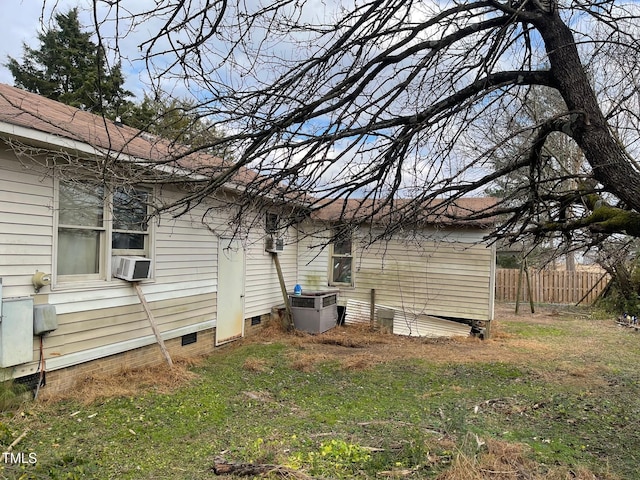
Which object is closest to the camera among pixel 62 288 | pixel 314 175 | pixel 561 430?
pixel 314 175

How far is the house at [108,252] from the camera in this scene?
3.79m

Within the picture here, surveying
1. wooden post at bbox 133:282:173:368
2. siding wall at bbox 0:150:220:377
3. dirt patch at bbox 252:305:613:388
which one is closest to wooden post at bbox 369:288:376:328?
dirt patch at bbox 252:305:613:388

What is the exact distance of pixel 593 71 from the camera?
4.75 metres

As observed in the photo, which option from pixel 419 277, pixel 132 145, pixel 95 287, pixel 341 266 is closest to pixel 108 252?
pixel 95 287

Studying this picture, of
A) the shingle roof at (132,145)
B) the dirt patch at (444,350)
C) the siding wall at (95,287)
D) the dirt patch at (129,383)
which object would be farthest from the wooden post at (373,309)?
the dirt patch at (129,383)

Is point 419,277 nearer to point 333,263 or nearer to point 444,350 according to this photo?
point 333,263

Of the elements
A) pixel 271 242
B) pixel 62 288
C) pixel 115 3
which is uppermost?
pixel 115 3

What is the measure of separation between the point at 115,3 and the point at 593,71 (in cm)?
491

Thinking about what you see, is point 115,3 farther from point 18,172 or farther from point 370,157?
point 18,172

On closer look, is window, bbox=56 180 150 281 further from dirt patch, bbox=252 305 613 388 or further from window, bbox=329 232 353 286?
window, bbox=329 232 353 286

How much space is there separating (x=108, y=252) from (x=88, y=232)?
386 mm

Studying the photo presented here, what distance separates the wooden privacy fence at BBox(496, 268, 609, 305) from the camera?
1698 cm

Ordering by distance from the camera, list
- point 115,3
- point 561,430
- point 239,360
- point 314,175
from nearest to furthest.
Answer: point 115,3 < point 314,175 < point 561,430 < point 239,360

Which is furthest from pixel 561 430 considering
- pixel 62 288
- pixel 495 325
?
pixel 495 325
